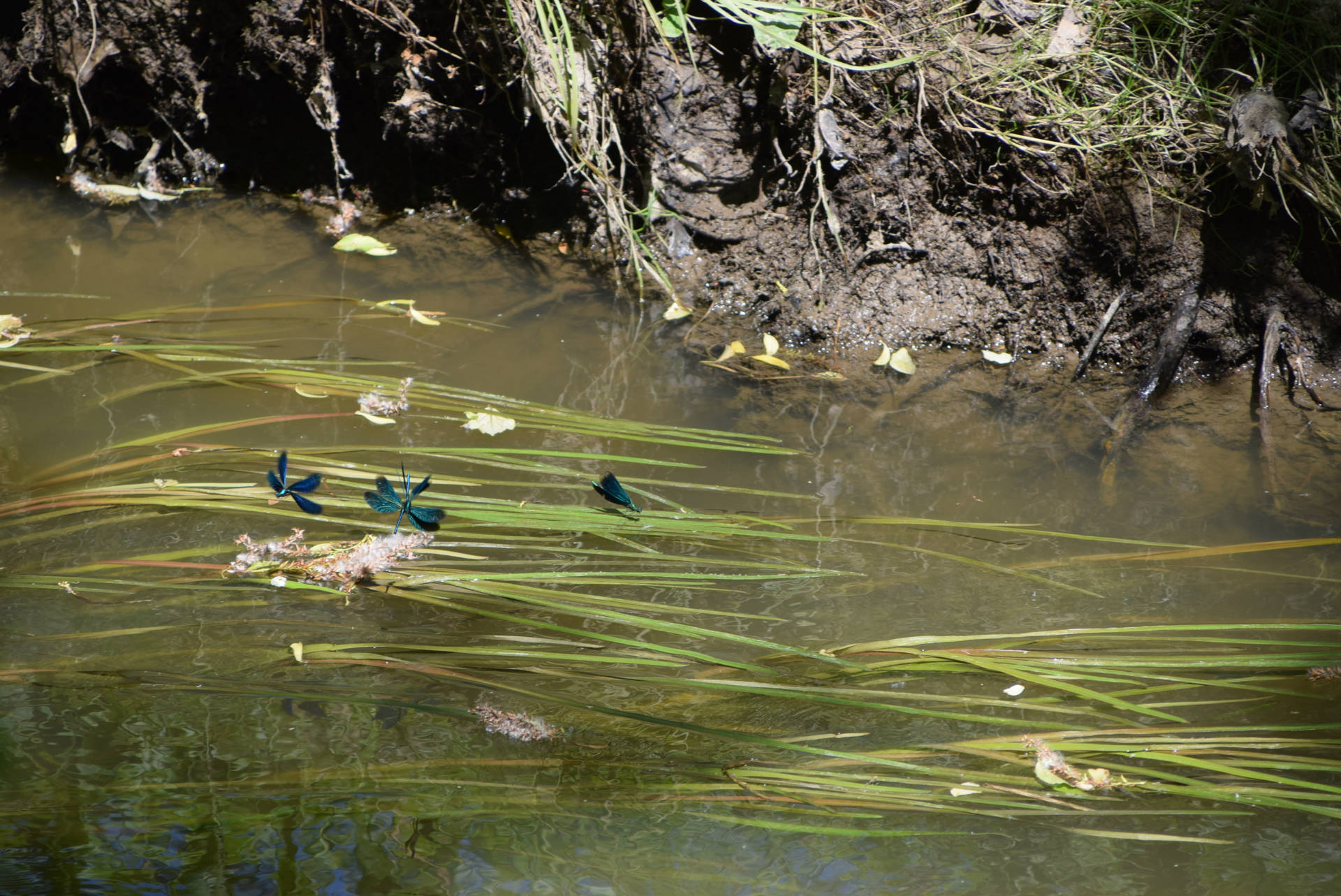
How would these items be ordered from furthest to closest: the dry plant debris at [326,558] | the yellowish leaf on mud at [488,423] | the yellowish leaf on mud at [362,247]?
the yellowish leaf on mud at [362,247]
the yellowish leaf on mud at [488,423]
the dry plant debris at [326,558]

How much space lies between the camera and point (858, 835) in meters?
1.46

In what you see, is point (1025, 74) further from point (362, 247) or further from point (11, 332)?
point (11, 332)

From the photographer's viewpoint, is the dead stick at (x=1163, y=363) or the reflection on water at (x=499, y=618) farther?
the dead stick at (x=1163, y=363)

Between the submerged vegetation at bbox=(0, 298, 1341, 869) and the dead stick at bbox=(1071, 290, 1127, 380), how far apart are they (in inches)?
32.4

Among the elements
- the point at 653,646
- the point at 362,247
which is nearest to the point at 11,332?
the point at 362,247

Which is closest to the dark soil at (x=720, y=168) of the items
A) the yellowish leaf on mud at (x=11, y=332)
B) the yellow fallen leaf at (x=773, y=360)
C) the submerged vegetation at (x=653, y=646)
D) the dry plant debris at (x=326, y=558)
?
the yellow fallen leaf at (x=773, y=360)

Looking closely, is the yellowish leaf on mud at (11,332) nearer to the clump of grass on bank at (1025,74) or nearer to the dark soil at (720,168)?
the dark soil at (720,168)

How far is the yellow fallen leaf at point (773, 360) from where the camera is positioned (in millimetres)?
2797

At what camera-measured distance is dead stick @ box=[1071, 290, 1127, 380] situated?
278cm

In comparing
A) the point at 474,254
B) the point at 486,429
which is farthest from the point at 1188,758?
the point at 474,254

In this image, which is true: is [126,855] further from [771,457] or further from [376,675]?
[771,457]

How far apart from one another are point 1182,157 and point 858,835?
2.36 meters

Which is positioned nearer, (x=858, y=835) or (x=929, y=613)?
(x=858, y=835)

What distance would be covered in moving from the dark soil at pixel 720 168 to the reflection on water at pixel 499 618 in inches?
9.0
